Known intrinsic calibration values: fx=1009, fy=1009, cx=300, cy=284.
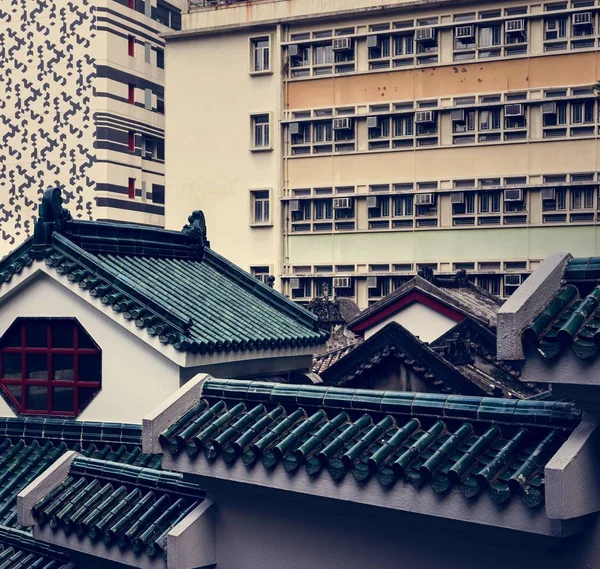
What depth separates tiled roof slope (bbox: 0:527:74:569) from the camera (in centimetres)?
1170

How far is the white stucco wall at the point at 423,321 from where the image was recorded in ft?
92.0

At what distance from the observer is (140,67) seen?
2192 inches

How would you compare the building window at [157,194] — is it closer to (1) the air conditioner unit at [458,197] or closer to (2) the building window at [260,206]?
(2) the building window at [260,206]

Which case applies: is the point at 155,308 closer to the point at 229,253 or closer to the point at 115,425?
the point at 115,425

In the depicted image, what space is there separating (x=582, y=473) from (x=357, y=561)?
2731 mm

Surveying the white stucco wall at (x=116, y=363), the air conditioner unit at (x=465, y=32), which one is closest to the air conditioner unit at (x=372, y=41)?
the air conditioner unit at (x=465, y=32)

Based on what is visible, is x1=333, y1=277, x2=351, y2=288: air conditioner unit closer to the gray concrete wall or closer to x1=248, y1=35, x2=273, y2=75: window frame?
x1=248, y1=35, x2=273, y2=75: window frame

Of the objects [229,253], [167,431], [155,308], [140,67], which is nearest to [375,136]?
[229,253]

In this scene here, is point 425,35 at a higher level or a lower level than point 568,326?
higher

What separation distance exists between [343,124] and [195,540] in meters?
36.8

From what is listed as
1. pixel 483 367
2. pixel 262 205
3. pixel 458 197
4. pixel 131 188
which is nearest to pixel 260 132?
pixel 262 205

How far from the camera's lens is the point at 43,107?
5434cm

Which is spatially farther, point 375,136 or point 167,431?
point 375,136

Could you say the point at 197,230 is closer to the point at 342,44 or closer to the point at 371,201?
the point at 371,201
